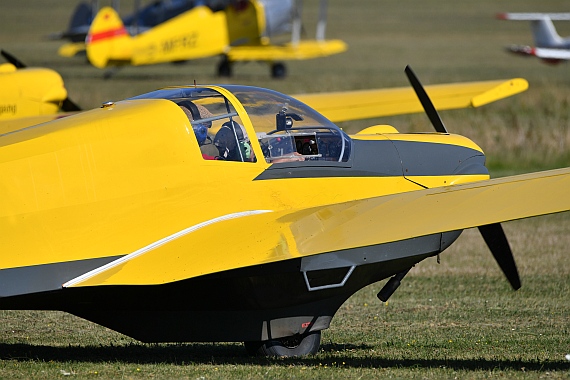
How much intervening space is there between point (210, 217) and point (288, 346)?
140cm

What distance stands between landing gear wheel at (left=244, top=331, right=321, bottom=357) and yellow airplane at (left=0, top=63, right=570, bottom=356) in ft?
0.04

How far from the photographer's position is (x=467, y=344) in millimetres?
8938

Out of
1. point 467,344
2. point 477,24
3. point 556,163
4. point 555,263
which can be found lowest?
point 477,24

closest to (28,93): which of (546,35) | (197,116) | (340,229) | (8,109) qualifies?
(8,109)

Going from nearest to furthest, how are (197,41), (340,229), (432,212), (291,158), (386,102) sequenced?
(432,212), (340,229), (291,158), (386,102), (197,41)

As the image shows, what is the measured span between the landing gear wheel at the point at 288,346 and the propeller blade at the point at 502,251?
174 cm

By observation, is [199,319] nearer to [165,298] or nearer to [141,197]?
[165,298]

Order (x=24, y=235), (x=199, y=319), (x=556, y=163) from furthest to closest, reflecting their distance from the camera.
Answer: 1. (x=556, y=163)
2. (x=199, y=319)
3. (x=24, y=235)

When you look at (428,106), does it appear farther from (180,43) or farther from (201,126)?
(180,43)

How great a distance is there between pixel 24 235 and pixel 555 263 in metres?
8.82

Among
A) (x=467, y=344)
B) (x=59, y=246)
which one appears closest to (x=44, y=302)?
(x=59, y=246)

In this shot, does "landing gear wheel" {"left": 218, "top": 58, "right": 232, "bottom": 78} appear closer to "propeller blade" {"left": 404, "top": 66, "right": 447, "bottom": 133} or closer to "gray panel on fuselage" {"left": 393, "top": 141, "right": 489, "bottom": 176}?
"propeller blade" {"left": 404, "top": 66, "right": 447, "bottom": 133}

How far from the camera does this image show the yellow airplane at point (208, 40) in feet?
129

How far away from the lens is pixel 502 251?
8.71 meters
